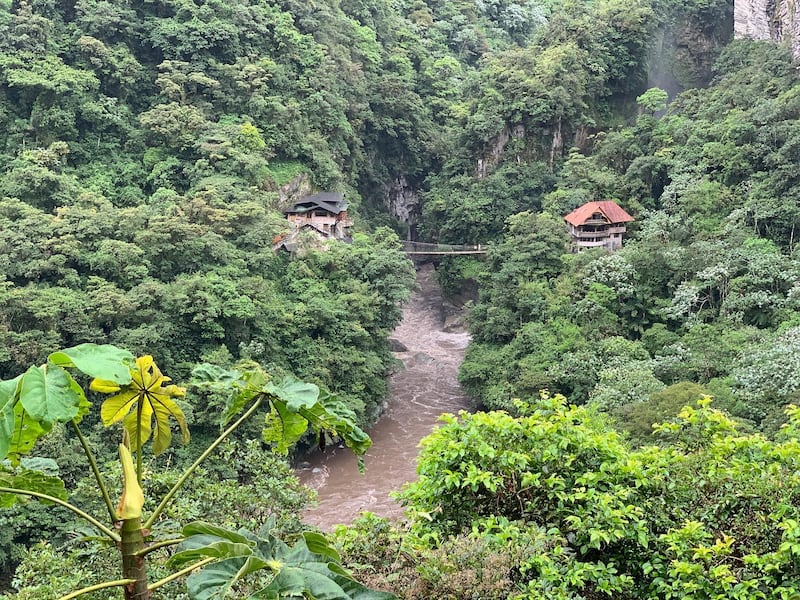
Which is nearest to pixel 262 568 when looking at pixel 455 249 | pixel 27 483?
pixel 27 483

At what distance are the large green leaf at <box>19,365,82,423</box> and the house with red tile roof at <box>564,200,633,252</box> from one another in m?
17.4

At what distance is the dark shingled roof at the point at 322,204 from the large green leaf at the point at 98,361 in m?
17.1

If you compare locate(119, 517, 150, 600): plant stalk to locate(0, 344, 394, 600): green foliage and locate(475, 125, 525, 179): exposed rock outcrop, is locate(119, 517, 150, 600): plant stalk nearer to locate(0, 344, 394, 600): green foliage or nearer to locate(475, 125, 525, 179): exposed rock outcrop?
locate(0, 344, 394, 600): green foliage

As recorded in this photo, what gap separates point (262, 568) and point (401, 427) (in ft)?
45.7

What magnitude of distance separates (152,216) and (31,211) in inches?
90.1

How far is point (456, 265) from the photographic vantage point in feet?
71.1

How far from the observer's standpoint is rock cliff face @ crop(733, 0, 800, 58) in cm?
1959

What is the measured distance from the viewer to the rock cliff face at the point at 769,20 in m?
19.6

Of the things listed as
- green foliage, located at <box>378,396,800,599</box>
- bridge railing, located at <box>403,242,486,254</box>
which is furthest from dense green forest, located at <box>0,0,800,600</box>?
bridge railing, located at <box>403,242,486,254</box>

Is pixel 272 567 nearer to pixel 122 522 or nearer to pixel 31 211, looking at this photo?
pixel 122 522

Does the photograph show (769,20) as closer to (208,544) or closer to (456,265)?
(456,265)

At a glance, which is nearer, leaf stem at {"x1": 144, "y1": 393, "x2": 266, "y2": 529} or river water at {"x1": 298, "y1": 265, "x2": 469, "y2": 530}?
leaf stem at {"x1": 144, "y1": 393, "x2": 266, "y2": 529}

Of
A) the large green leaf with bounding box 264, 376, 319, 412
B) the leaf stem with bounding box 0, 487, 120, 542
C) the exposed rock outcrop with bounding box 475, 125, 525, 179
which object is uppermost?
the exposed rock outcrop with bounding box 475, 125, 525, 179

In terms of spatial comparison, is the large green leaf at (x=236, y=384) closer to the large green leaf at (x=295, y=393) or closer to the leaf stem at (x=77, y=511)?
the large green leaf at (x=295, y=393)
